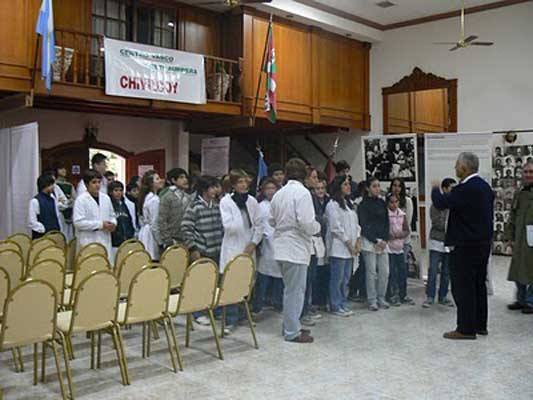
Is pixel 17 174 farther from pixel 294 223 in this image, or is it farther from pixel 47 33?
pixel 294 223

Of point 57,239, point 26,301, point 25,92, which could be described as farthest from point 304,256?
point 25,92

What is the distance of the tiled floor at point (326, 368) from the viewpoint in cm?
360

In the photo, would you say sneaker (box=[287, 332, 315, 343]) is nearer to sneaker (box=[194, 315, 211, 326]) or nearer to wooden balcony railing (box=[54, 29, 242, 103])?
sneaker (box=[194, 315, 211, 326])

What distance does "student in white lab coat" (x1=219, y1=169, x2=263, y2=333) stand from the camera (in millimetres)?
5133

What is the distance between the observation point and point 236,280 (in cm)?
448

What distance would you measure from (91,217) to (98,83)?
9.34 feet

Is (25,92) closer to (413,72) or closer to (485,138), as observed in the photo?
Result: (485,138)

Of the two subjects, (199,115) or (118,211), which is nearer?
(118,211)

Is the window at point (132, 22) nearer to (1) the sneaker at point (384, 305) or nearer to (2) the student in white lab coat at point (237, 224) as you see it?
(2) the student in white lab coat at point (237, 224)

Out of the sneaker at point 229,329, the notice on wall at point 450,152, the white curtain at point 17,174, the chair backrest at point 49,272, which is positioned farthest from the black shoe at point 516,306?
the white curtain at point 17,174

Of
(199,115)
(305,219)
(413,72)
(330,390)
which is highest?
(413,72)

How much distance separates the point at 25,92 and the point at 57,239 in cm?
243

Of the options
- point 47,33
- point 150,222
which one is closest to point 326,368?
point 150,222

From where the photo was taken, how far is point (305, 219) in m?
4.58
